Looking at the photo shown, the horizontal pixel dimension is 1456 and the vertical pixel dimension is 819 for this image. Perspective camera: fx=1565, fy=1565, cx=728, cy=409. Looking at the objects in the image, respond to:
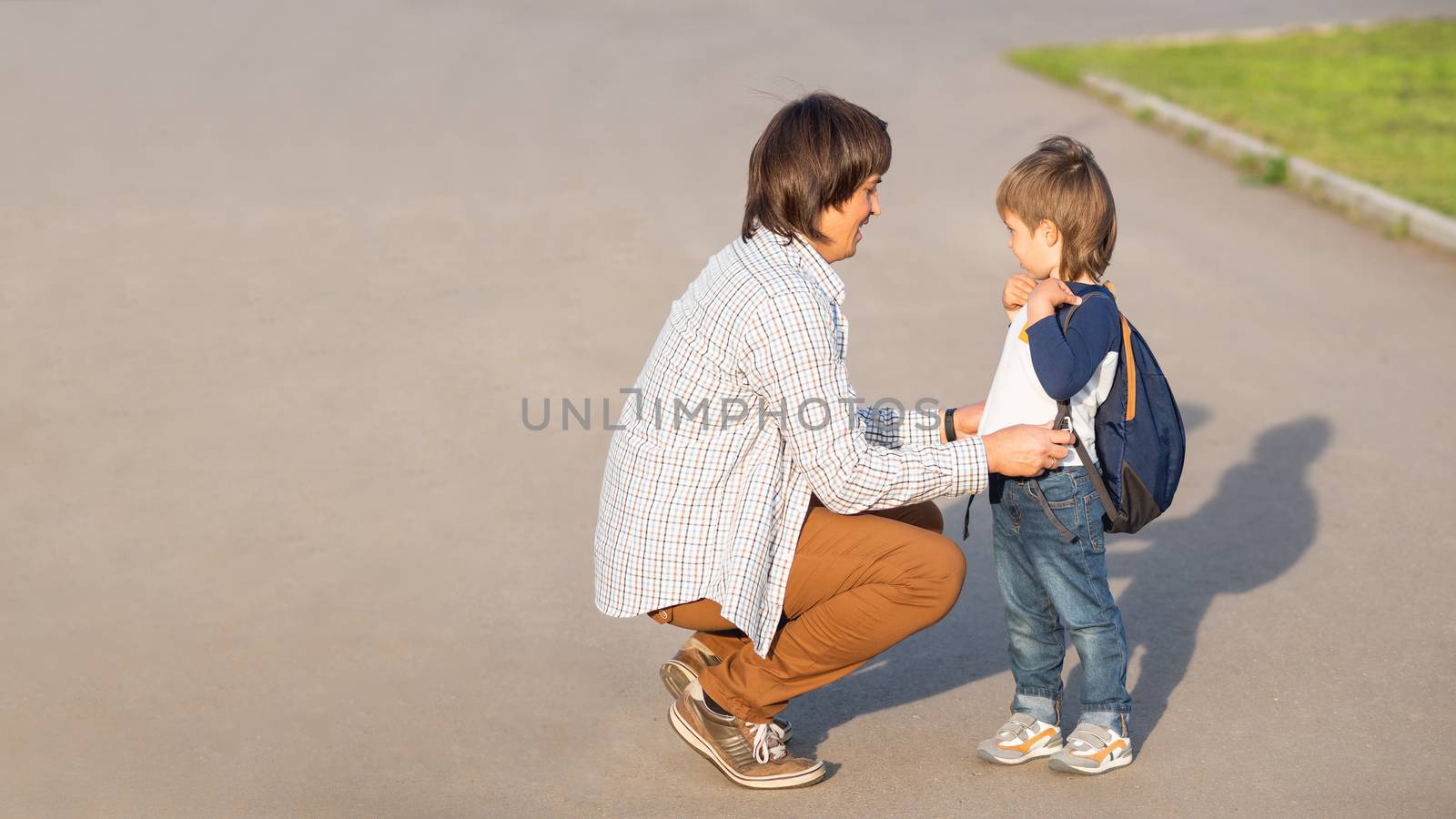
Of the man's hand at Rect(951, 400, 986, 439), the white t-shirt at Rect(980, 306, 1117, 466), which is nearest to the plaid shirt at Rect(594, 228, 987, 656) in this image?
the white t-shirt at Rect(980, 306, 1117, 466)

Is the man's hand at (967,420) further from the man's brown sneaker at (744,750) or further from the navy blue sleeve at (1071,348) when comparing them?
the man's brown sneaker at (744,750)

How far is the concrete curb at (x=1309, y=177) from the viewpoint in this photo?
28.6 ft

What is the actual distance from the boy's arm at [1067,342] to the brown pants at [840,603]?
1.61ft

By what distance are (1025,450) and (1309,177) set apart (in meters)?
6.95

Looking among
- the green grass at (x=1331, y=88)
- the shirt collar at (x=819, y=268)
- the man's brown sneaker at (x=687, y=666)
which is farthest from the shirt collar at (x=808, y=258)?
the green grass at (x=1331, y=88)

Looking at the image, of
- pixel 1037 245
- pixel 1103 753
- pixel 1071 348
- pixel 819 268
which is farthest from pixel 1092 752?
pixel 819 268

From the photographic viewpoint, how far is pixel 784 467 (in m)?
3.76

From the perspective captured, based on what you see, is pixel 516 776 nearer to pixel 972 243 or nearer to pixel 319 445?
pixel 319 445

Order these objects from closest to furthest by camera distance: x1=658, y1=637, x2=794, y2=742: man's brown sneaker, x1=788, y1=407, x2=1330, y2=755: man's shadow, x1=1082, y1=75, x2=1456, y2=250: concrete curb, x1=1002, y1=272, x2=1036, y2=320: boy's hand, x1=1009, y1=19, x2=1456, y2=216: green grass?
x1=1002, y1=272, x2=1036, y2=320: boy's hand
x1=658, y1=637, x2=794, y2=742: man's brown sneaker
x1=788, y1=407, x2=1330, y2=755: man's shadow
x1=1082, y1=75, x2=1456, y2=250: concrete curb
x1=1009, y1=19, x2=1456, y2=216: green grass

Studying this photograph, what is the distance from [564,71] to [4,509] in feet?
28.8

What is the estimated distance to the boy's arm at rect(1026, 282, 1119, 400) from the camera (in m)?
3.56

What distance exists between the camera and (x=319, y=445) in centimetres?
610

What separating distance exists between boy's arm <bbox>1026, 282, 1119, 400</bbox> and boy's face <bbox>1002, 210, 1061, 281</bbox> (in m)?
0.23

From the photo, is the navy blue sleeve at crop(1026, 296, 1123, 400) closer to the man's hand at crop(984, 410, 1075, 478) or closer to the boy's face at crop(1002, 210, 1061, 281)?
the man's hand at crop(984, 410, 1075, 478)
